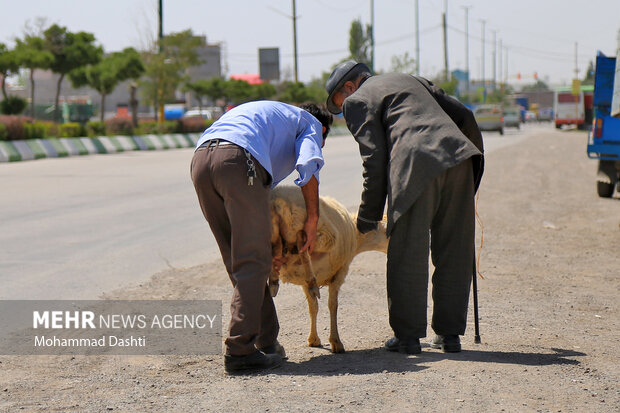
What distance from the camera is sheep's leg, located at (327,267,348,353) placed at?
16.8 ft

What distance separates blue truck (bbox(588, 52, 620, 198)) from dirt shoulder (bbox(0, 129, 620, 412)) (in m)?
7.05

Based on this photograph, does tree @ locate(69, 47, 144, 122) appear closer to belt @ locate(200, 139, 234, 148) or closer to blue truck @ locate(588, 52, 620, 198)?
blue truck @ locate(588, 52, 620, 198)

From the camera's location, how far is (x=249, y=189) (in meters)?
4.36

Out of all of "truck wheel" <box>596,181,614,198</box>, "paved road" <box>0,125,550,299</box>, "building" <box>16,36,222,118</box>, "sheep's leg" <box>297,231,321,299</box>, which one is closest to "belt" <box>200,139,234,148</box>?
"sheep's leg" <box>297,231,321,299</box>

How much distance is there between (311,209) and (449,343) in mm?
1169

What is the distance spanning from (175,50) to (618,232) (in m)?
46.1

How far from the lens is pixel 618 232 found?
10742 mm

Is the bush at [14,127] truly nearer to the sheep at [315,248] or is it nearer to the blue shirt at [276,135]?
the sheep at [315,248]

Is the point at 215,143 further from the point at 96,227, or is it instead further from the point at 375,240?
the point at 96,227

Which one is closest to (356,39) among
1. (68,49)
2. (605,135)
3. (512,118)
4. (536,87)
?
(512,118)

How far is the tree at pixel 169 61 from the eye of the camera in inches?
1823

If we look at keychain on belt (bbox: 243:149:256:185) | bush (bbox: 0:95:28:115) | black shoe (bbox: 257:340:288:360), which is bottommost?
black shoe (bbox: 257:340:288:360)

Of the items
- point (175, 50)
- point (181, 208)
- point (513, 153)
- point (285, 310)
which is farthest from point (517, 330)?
point (175, 50)

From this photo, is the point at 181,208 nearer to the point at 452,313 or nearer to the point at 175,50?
the point at 452,313
